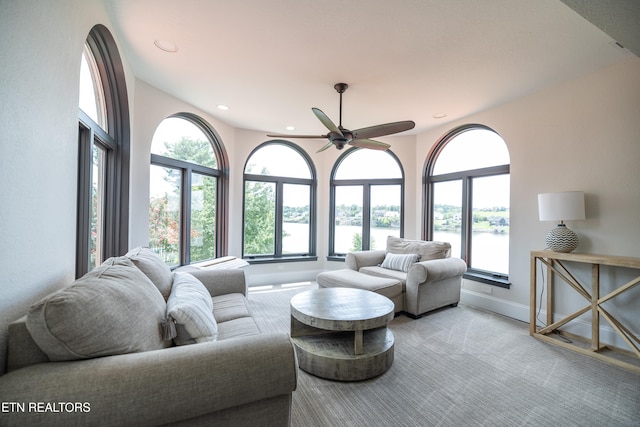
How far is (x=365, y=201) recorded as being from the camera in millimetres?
5492

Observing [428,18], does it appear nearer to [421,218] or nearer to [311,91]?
[311,91]

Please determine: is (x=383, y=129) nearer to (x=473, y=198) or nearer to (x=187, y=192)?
(x=473, y=198)

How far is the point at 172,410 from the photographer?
963mm

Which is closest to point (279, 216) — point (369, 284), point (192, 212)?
point (192, 212)

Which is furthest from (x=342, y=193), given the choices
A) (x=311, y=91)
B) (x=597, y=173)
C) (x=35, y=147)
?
(x=35, y=147)

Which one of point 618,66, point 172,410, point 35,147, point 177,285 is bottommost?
point 172,410

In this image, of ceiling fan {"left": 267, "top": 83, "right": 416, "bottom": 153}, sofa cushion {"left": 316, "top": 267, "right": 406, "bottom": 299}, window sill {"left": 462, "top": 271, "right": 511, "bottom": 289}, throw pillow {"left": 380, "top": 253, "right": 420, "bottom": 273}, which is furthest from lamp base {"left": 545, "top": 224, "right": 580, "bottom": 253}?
ceiling fan {"left": 267, "top": 83, "right": 416, "bottom": 153}

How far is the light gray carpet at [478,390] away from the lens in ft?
5.64

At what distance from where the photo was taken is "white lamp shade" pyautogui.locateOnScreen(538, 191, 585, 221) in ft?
8.81

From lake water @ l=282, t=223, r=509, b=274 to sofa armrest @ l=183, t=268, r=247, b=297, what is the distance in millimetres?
2593

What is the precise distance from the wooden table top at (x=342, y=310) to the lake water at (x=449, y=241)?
231cm

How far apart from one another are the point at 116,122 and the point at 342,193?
3.89 meters

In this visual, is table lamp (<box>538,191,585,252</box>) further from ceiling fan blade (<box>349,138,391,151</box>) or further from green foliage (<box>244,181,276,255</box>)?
green foliage (<box>244,181,276,255</box>)

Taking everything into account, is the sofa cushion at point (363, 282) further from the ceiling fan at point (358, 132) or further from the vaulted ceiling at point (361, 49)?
the vaulted ceiling at point (361, 49)
